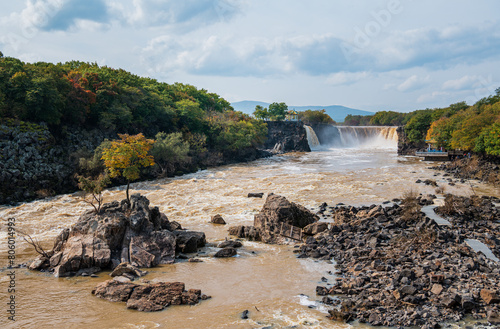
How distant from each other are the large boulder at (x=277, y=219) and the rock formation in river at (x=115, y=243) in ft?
10.4

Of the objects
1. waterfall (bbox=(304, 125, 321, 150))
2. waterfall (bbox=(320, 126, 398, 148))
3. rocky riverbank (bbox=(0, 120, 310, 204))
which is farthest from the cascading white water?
rocky riverbank (bbox=(0, 120, 310, 204))

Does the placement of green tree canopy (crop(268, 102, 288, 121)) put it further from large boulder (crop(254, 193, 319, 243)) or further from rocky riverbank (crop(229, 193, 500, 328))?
large boulder (crop(254, 193, 319, 243))

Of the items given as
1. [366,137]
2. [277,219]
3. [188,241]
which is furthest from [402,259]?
[366,137]

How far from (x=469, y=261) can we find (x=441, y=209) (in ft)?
27.5

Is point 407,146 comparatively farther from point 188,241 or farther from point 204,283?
point 204,283

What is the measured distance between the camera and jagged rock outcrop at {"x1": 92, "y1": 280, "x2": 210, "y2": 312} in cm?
1045

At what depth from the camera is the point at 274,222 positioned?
17500 millimetres

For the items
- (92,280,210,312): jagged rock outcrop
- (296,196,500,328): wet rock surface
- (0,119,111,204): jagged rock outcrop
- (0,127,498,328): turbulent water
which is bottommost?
(0,127,498,328): turbulent water

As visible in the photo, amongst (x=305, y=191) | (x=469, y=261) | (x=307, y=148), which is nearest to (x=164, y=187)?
(x=305, y=191)

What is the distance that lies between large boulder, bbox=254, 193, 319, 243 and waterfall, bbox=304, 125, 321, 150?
6924 cm

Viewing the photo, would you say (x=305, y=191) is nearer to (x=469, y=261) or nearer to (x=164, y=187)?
(x=164, y=187)

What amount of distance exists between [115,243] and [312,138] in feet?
255

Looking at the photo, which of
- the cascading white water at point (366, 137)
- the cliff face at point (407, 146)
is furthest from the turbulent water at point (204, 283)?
the cascading white water at point (366, 137)

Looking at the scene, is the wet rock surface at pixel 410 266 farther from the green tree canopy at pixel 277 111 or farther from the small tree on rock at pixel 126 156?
the green tree canopy at pixel 277 111
